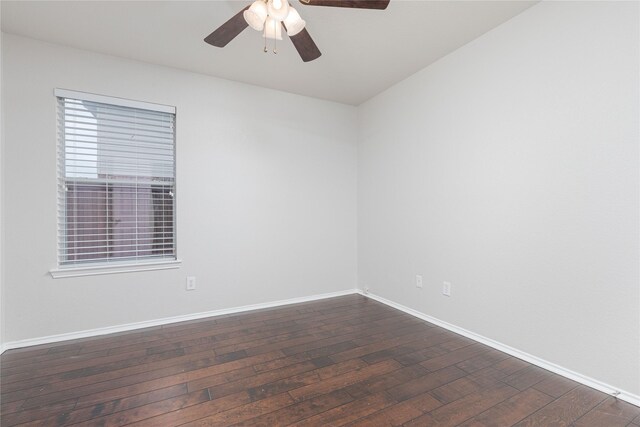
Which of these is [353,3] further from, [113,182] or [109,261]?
[109,261]

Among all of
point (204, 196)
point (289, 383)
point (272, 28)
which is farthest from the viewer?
point (204, 196)

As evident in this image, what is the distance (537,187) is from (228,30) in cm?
236

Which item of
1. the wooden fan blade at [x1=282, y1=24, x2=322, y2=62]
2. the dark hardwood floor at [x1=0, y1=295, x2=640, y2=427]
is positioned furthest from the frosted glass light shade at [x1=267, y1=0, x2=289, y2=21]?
the dark hardwood floor at [x1=0, y1=295, x2=640, y2=427]

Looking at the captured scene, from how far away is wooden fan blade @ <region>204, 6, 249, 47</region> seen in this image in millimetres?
1770

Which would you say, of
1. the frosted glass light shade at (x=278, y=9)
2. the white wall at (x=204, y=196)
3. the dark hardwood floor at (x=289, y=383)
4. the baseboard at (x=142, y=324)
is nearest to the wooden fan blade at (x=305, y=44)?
the frosted glass light shade at (x=278, y=9)

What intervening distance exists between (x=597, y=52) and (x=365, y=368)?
8.29 feet

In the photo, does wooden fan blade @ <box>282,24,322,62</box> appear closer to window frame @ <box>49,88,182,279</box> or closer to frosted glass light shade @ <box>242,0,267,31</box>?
frosted glass light shade @ <box>242,0,267,31</box>

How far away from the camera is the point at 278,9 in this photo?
1.62 m

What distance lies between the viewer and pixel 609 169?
1775 mm

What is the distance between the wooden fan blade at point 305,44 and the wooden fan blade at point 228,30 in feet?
1.02

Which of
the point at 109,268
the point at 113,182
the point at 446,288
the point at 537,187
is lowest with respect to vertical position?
the point at 446,288

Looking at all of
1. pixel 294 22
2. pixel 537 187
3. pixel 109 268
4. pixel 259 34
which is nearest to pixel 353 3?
pixel 294 22

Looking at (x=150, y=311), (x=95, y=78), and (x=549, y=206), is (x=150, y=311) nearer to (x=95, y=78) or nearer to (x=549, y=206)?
(x=95, y=78)

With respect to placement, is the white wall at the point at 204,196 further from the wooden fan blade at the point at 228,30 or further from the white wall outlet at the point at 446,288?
the white wall outlet at the point at 446,288
